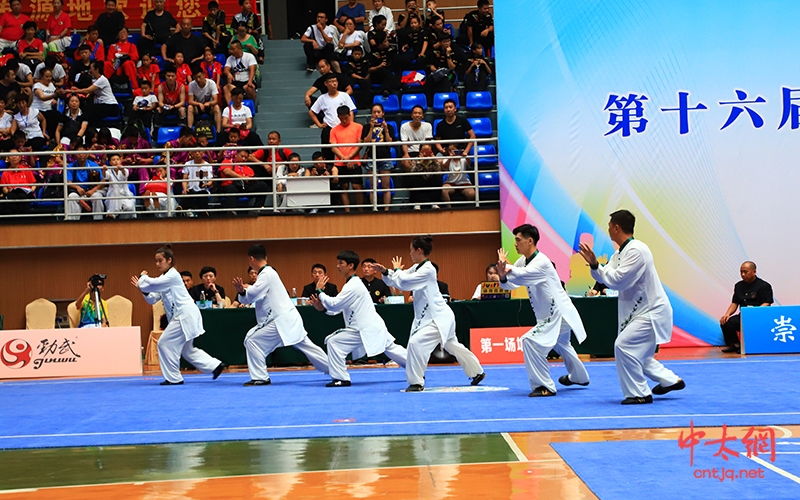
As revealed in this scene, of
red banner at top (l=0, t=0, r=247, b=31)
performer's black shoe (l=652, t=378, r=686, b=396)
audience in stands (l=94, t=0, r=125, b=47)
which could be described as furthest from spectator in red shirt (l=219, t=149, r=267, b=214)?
performer's black shoe (l=652, t=378, r=686, b=396)

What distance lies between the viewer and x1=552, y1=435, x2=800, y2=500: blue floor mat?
5379mm

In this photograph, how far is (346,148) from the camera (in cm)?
1792

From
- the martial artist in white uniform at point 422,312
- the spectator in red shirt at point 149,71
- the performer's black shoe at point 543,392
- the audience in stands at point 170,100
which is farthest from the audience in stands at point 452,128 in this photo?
the performer's black shoe at point 543,392

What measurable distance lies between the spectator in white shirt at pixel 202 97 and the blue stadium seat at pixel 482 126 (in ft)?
17.4

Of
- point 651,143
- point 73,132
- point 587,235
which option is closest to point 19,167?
point 73,132

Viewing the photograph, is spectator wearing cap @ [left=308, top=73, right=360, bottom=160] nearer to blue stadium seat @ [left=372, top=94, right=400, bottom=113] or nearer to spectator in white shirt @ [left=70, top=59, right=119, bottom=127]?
blue stadium seat @ [left=372, top=94, right=400, bottom=113]

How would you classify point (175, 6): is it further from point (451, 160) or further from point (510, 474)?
point (510, 474)

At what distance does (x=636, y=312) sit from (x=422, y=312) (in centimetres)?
277

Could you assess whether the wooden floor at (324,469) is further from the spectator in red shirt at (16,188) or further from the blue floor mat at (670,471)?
the spectator in red shirt at (16,188)

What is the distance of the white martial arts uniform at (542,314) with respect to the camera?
1002 centimetres

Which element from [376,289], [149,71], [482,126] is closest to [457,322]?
[376,289]

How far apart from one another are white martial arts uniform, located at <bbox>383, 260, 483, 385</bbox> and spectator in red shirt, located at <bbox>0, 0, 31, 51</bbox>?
50.8 ft

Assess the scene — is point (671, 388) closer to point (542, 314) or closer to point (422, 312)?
point (542, 314)

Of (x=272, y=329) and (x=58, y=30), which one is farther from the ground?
(x=58, y=30)
